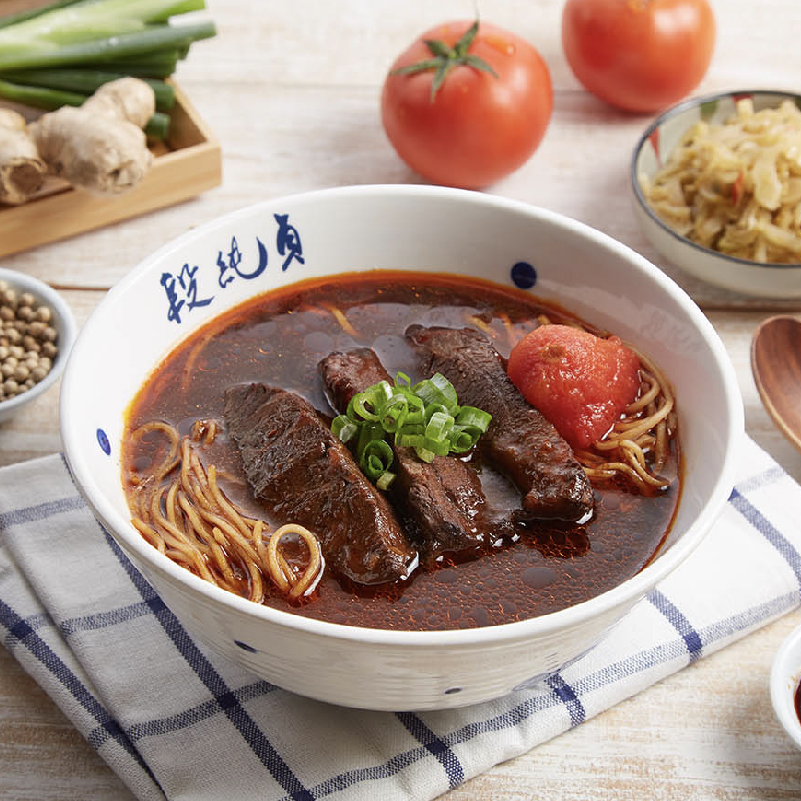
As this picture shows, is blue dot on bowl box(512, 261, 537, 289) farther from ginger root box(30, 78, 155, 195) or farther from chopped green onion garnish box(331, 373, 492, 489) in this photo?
ginger root box(30, 78, 155, 195)

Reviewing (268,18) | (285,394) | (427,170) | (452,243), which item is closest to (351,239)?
(452,243)

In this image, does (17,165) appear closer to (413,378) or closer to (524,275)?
(413,378)

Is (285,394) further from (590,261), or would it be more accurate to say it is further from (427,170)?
(427,170)

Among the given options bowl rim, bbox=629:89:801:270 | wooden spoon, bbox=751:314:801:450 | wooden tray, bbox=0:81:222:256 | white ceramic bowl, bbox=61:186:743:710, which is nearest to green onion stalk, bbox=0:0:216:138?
wooden tray, bbox=0:81:222:256

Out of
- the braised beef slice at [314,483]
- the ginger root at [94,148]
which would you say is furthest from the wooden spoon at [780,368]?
the ginger root at [94,148]

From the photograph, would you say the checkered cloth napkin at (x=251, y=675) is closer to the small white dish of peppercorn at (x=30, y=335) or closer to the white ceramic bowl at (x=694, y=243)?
the small white dish of peppercorn at (x=30, y=335)

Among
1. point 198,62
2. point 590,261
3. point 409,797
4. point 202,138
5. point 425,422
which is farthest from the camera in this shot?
point 198,62
